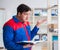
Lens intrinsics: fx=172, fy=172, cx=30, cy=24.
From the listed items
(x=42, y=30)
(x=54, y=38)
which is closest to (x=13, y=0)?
(x=42, y=30)

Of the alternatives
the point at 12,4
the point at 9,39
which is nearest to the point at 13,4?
the point at 12,4

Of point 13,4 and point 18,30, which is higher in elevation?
point 13,4

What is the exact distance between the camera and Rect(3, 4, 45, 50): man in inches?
78.4

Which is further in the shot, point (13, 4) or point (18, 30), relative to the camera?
point (13, 4)

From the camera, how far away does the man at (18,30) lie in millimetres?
1990

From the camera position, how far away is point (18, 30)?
Answer: 208 cm

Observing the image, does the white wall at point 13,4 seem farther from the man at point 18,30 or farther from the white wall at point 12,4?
the man at point 18,30

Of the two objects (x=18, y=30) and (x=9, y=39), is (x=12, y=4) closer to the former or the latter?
(x=18, y=30)

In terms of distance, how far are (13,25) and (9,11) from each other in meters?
3.70

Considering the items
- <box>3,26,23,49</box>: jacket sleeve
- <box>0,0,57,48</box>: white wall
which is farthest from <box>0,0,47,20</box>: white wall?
<box>3,26,23,49</box>: jacket sleeve

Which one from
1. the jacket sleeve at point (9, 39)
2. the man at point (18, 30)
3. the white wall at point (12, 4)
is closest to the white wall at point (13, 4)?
the white wall at point (12, 4)

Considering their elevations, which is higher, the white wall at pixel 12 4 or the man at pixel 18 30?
the white wall at pixel 12 4

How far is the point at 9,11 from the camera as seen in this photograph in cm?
570

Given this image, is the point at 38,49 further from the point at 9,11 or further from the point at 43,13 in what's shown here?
the point at 9,11
